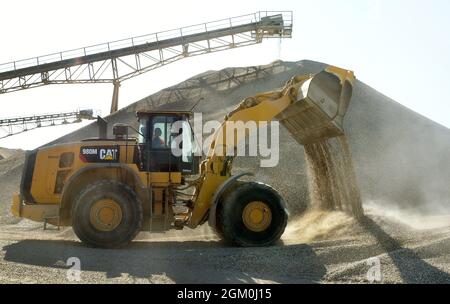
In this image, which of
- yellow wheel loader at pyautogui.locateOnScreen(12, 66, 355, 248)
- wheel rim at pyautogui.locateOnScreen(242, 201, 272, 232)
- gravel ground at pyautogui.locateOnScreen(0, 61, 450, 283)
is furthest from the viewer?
wheel rim at pyautogui.locateOnScreen(242, 201, 272, 232)

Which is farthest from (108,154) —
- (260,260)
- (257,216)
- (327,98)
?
(327,98)

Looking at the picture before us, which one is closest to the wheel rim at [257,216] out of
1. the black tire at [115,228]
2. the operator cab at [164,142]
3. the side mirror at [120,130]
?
the operator cab at [164,142]

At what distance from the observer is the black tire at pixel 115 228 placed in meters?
11.2

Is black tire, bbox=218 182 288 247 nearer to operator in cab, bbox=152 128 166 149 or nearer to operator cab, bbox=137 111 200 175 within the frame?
operator cab, bbox=137 111 200 175

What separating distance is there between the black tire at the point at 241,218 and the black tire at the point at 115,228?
1839mm

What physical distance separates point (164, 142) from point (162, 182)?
0.90 meters

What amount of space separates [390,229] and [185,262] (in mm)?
4714

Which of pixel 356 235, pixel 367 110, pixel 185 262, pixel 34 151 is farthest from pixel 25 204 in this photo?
pixel 367 110

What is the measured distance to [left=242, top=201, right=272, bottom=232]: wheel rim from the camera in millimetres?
11508

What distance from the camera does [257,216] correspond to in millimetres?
11570

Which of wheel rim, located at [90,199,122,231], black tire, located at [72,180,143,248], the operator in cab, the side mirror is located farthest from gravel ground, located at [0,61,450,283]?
the side mirror

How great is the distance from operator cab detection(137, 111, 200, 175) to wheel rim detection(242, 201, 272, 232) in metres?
1.58

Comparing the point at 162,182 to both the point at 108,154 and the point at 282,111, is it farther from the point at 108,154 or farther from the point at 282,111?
the point at 282,111

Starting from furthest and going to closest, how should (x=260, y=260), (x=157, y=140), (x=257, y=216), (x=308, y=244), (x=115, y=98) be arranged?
(x=115, y=98) < (x=157, y=140) < (x=257, y=216) < (x=308, y=244) < (x=260, y=260)
